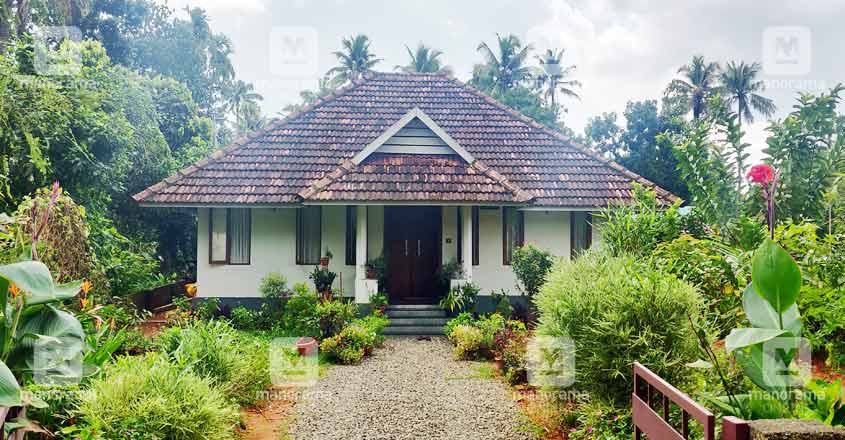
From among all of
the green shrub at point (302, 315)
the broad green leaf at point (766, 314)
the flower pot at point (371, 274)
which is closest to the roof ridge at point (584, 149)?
the flower pot at point (371, 274)

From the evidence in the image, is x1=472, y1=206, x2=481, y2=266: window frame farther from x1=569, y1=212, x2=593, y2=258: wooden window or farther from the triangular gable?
x1=569, y1=212, x2=593, y2=258: wooden window

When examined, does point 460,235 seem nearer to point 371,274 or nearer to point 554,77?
point 371,274

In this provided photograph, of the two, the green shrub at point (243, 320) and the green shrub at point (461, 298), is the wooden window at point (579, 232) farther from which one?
the green shrub at point (243, 320)

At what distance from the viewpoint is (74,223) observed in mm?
7383

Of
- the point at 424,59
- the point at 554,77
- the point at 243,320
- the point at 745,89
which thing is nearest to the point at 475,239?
the point at 243,320

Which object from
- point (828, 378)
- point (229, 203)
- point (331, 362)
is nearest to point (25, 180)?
point (229, 203)

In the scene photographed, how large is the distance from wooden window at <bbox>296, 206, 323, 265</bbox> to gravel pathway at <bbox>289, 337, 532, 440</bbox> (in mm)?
4176

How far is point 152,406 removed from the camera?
12.9ft

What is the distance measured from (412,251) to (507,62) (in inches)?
1030

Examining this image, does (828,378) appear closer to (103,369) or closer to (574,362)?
(574,362)

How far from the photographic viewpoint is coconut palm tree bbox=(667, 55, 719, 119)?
32875 mm

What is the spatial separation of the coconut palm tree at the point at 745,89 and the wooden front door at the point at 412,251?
30.6 meters

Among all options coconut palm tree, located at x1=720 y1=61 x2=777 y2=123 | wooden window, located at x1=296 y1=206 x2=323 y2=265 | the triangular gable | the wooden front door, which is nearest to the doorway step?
the wooden front door

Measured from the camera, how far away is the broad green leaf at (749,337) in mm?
2639
